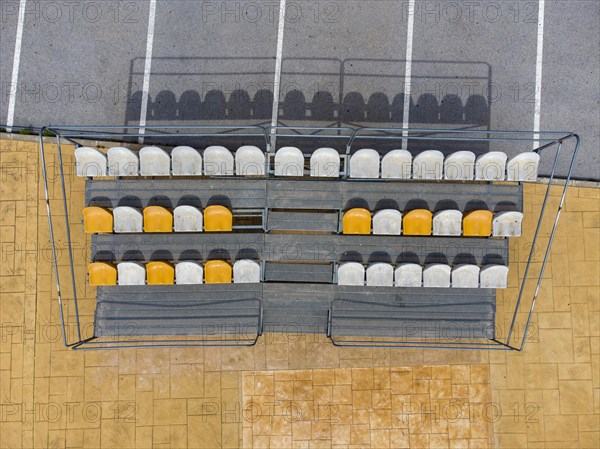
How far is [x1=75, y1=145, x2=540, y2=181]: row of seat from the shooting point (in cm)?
784

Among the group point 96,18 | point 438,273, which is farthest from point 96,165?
point 438,273

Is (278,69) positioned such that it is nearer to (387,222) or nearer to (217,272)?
(387,222)

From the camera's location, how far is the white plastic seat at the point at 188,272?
789cm

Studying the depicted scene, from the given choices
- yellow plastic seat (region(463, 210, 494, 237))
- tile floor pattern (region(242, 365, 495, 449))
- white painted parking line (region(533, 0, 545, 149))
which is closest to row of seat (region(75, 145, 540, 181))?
yellow plastic seat (region(463, 210, 494, 237))

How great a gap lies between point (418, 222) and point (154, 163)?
5494 mm

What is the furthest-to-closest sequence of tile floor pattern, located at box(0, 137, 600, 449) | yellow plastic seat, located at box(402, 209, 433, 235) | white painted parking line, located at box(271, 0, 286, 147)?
white painted parking line, located at box(271, 0, 286, 147) → tile floor pattern, located at box(0, 137, 600, 449) → yellow plastic seat, located at box(402, 209, 433, 235)

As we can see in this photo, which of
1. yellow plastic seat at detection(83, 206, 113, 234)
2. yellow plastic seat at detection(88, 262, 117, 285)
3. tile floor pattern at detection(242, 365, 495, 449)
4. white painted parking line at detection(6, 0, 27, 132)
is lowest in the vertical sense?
tile floor pattern at detection(242, 365, 495, 449)

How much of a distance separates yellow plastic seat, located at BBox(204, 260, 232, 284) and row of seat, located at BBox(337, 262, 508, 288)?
227 centimetres

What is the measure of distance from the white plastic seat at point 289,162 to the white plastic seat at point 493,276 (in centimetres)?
425

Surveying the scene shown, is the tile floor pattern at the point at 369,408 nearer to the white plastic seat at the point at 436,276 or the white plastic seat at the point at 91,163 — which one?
the white plastic seat at the point at 436,276

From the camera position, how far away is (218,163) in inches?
311

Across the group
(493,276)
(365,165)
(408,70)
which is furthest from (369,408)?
(408,70)

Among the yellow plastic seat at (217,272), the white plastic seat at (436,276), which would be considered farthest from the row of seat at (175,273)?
the white plastic seat at (436,276)

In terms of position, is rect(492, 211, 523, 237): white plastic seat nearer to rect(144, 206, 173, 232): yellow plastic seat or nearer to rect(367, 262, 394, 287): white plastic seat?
rect(367, 262, 394, 287): white plastic seat
